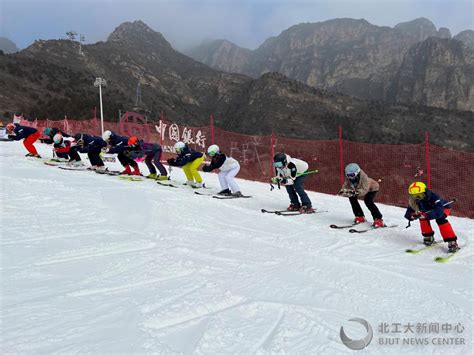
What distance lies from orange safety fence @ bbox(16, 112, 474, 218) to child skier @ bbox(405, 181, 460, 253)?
4.54 meters

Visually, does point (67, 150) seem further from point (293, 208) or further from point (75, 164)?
point (293, 208)

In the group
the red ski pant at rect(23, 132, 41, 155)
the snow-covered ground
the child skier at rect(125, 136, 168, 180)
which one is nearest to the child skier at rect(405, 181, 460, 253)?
the snow-covered ground

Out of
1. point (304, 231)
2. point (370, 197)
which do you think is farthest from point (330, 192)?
point (304, 231)

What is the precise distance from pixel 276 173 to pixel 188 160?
3520mm

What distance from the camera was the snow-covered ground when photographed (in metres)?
3.51

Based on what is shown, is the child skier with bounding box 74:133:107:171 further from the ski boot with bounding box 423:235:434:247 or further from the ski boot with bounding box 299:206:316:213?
the ski boot with bounding box 423:235:434:247

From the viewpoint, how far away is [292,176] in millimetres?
9805

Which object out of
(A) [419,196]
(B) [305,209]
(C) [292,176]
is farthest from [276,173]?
(A) [419,196]

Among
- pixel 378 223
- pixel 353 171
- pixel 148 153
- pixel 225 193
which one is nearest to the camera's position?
pixel 353 171

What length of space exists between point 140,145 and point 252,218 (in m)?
6.17

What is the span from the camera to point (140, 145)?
1365 centimetres

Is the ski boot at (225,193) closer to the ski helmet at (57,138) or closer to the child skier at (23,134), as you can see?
the ski helmet at (57,138)

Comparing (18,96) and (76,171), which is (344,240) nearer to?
(76,171)

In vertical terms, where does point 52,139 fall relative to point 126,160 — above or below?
above
